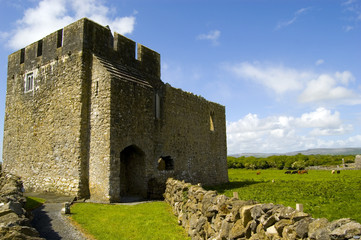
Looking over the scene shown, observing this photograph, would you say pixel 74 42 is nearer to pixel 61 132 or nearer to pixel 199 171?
pixel 61 132

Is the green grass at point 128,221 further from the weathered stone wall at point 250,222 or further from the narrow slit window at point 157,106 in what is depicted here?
the narrow slit window at point 157,106

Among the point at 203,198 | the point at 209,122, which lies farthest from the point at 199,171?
the point at 203,198

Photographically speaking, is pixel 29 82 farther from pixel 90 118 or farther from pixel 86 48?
pixel 90 118

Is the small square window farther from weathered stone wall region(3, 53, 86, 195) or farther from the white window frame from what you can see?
weathered stone wall region(3, 53, 86, 195)

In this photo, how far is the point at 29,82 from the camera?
1786 centimetres

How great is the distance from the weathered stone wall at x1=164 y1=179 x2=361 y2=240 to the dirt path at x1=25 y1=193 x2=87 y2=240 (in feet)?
10.6

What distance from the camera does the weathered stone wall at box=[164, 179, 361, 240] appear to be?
153 inches

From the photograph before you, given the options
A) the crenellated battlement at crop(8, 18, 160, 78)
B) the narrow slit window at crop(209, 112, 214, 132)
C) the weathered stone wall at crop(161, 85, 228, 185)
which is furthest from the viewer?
the narrow slit window at crop(209, 112, 214, 132)

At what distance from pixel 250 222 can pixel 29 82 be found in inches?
653

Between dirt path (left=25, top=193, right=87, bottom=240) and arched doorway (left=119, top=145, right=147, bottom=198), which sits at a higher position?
arched doorway (left=119, top=145, right=147, bottom=198)

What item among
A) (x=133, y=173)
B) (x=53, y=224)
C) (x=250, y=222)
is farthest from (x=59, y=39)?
(x=250, y=222)

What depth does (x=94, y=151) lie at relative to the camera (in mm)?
14070

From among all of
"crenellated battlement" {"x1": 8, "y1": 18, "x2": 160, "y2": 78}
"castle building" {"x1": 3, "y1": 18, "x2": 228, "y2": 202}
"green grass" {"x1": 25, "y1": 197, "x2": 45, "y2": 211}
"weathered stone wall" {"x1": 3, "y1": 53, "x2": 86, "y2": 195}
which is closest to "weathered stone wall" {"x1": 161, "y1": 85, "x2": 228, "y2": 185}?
"castle building" {"x1": 3, "y1": 18, "x2": 228, "y2": 202}

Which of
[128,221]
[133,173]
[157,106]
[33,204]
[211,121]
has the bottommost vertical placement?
[128,221]
